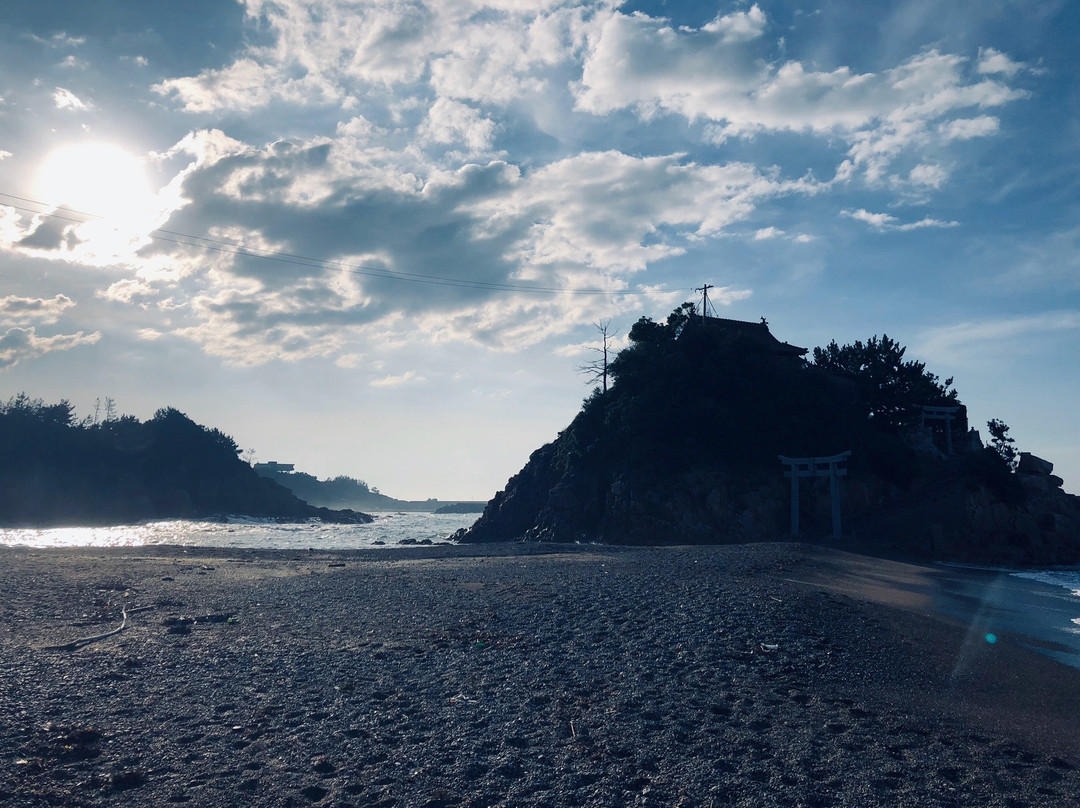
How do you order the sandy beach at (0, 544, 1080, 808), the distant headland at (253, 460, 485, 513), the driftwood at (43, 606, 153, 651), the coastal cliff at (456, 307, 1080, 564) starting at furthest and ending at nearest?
the distant headland at (253, 460, 485, 513) → the coastal cliff at (456, 307, 1080, 564) → the driftwood at (43, 606, 153, 651) → the sandy beach at (0, 544, 1080, 808)

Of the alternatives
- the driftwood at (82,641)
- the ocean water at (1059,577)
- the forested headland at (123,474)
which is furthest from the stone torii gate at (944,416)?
the forested headland at (123,474)

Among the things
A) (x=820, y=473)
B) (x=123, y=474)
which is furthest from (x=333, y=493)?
(x=820, y=473)

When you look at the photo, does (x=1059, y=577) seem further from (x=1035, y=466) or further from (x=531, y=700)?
(x=531, y=700)

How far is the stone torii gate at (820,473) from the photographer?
99.2 ft

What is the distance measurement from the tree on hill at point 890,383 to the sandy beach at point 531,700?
98.0ft

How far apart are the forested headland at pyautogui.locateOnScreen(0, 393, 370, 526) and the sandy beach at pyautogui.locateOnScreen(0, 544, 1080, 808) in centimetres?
6543

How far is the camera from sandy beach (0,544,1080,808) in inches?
191

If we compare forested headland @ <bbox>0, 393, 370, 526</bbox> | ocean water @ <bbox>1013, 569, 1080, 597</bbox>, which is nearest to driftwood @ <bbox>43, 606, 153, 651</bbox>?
ocean water @ <bbox>1013, 569, 1080, 597</bbox>

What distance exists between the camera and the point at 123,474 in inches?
2923

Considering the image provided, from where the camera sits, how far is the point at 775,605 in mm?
10609

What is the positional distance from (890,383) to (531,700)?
40272mm

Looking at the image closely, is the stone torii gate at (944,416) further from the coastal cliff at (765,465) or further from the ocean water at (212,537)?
the ocean water at (212,537)

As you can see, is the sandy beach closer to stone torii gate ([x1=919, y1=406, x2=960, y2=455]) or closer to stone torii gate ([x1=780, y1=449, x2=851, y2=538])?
stone torii gate ([x1=780, y1=449, x2=851, y2=538])

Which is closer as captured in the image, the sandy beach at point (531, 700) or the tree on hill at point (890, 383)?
the sandy beach at point (531, 700)
